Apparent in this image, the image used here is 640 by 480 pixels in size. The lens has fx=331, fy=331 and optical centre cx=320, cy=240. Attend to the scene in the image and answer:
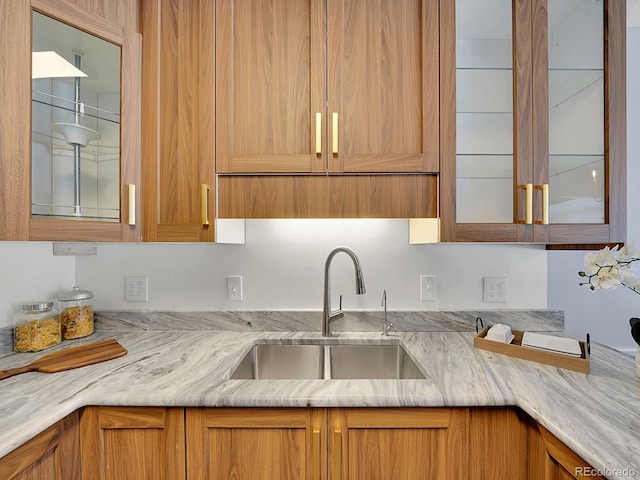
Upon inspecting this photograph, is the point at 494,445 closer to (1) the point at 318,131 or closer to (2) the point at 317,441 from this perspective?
(2) the point at 317,441

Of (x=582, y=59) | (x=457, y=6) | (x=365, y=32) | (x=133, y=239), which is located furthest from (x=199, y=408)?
(x=582, y=59)

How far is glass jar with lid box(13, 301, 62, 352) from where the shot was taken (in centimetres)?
123

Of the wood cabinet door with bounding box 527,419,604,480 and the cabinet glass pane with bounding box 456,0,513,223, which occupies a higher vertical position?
the cabinet glass pane with bounding box 456,0,513,223

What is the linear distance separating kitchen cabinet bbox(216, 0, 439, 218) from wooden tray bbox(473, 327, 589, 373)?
1.78 feet

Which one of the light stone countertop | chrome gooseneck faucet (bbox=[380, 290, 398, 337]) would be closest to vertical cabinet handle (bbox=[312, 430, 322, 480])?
the light stone countertop

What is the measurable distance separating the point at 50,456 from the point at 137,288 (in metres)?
0.81

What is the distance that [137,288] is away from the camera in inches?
61.4

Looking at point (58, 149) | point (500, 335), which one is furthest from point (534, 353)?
point (58, 149)

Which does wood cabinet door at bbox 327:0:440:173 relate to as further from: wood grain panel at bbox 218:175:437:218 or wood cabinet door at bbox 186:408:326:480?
wood cabinet door at bbox 186:408:326:480

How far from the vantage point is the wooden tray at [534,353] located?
1059 mm

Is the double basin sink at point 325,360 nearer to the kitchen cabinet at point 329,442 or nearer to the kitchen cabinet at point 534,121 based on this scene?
the kitchen cabinet at point 329,442

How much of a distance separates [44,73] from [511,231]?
1.61m

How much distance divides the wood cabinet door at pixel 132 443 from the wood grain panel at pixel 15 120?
58 centimetres

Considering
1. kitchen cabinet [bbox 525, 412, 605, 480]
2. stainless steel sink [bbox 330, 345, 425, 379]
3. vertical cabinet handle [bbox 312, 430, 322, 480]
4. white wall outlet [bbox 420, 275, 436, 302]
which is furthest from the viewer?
white wall outlet [bbox 420, 275, 436, 302]
